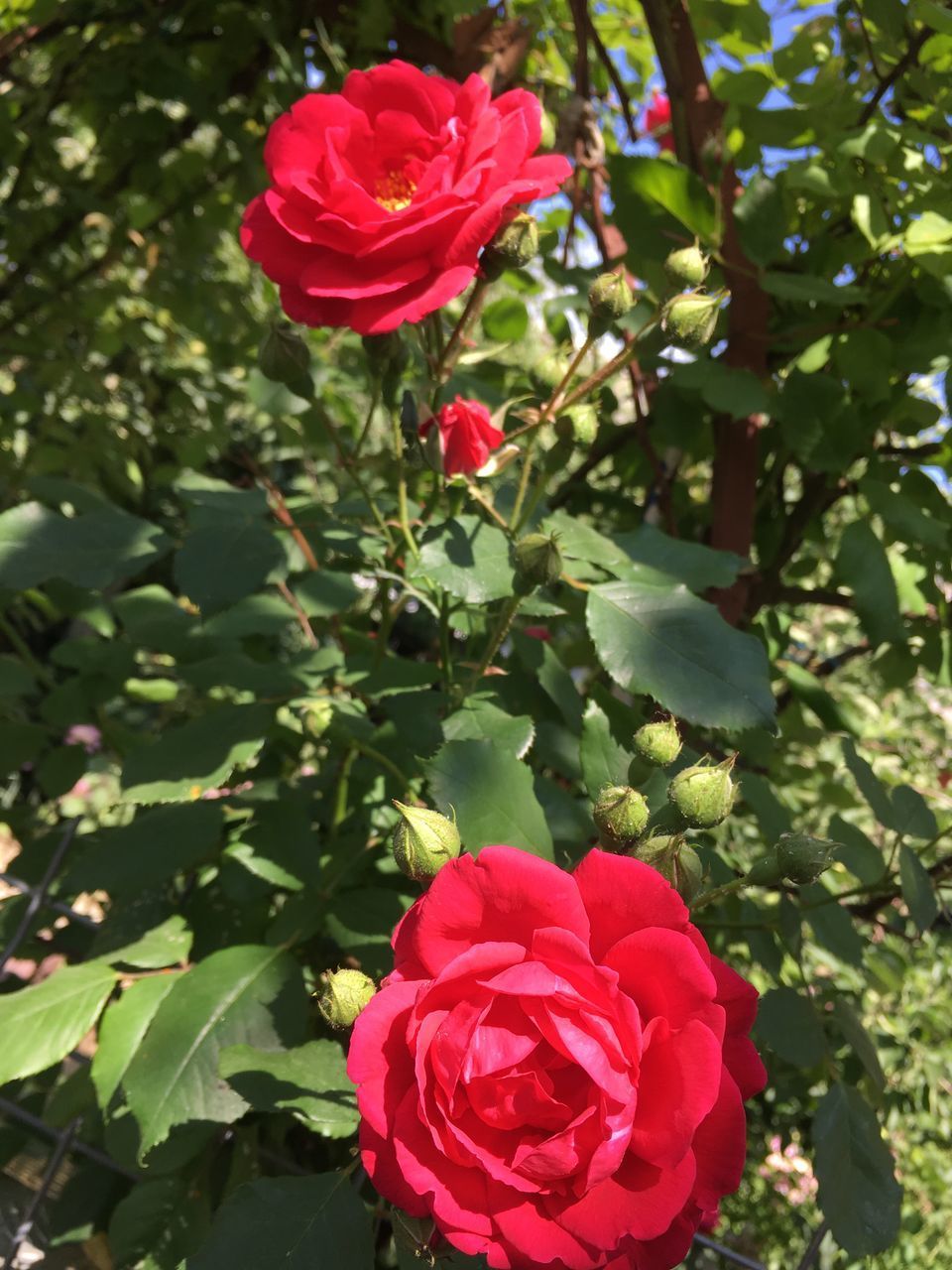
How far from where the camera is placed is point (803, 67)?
999 millimetres

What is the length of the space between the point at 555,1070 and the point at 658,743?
0.20 meters

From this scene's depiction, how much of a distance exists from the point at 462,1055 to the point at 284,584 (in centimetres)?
68

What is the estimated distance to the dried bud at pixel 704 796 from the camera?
55 cm

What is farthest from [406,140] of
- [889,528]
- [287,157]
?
[889,528]

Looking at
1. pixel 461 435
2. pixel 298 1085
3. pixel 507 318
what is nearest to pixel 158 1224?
pixel 298 1085

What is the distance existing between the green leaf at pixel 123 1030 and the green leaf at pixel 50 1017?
18 millimetres

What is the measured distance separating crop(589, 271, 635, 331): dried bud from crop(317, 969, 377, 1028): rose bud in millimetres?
532

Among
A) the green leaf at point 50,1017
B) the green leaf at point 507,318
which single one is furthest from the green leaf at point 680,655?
the green leaf at point 507,318

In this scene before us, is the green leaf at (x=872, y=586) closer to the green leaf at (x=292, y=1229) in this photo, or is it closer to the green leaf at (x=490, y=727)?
the green leaf at (x=490, y=727)

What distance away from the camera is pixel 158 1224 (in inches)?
34.5

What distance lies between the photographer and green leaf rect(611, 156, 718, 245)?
3.19ft

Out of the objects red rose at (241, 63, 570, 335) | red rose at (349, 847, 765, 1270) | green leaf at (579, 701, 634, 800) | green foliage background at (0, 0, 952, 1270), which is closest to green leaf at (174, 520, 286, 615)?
green foliage background at (0, 0, 952, 1270)

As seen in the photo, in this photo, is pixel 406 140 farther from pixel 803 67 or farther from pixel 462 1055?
pixel 462 1055

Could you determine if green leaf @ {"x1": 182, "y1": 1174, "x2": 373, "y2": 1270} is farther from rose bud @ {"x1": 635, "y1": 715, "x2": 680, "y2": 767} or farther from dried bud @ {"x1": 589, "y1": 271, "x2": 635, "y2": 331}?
dried bud @ {"x1": 589, "y1": 271, "x2": 635, "y2": 331}
